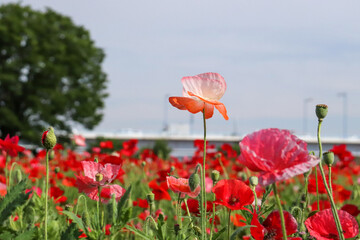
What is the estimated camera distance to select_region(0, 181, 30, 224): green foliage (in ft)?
3.72

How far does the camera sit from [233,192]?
1257 millimetres

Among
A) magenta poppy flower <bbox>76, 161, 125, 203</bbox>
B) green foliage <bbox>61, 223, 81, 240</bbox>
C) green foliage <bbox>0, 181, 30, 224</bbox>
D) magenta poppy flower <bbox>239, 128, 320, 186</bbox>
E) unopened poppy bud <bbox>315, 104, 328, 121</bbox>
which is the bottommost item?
green foliage <bbox>61, 223, 81, 240</bbox>

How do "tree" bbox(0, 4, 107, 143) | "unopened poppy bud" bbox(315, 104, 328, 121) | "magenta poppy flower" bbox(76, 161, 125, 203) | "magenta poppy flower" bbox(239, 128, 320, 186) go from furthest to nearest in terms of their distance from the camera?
1. "tree" bbox(0, 4, 107, 143)
2. "magenta poppy flower" bbox(76, 161, 125, 203)
3. "unopened poppy bud" bbox(315, 104, 328, 121)
4. "magenta poppy flower" bbox(239, 128, 320, 186)

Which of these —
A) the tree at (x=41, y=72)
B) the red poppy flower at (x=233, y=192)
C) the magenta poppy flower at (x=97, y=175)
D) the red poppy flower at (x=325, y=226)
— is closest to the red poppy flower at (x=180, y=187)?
the red poppy flower at (x=233, y=192)

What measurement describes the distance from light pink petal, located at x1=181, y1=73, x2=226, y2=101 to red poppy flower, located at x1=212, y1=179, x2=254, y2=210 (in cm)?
26

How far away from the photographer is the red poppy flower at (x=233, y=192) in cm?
124

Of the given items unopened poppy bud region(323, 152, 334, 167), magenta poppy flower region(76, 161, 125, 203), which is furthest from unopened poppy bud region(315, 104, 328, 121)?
magenta poppy flower region(76, 161, 125, 203)

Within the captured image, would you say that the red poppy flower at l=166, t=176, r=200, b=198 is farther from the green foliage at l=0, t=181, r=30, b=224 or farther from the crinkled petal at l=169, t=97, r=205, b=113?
the green foliage at l=0, t=181, r=30, b=224

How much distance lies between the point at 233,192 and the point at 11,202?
21.9 inches

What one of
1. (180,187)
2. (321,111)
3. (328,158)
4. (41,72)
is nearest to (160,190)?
(180,187)

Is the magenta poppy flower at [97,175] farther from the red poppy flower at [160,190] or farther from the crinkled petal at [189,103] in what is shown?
the red poppy flower at [160,190]

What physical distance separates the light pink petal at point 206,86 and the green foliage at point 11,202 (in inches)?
18.7

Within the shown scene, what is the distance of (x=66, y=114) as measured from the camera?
91.0 ft

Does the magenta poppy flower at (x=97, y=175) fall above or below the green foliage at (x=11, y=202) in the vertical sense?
above
